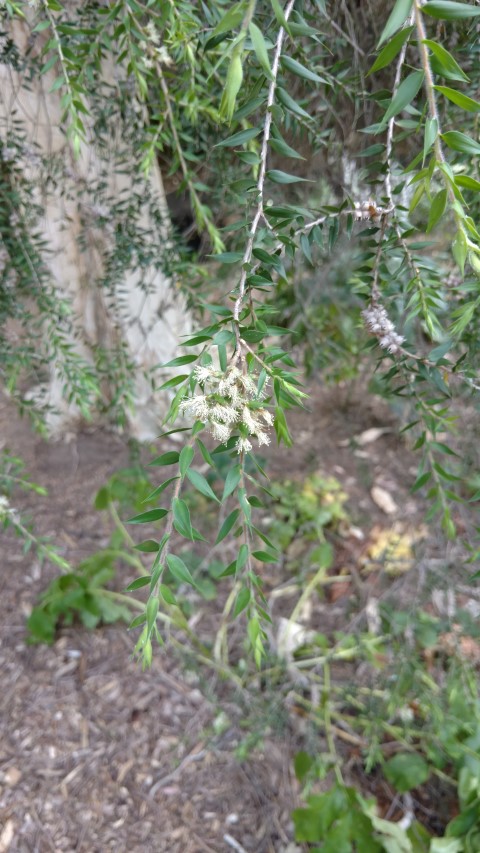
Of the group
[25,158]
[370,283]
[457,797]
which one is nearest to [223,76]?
[25,158]

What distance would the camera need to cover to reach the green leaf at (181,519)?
53 cm

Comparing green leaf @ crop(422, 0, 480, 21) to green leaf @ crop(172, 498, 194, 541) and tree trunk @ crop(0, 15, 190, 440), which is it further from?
tree trunk @ crop(0, 15, 190, 440)

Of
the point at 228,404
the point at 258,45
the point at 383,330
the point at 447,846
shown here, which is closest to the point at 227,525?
the point at 228,404

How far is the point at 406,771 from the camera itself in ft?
4.88

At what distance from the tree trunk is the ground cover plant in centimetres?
3

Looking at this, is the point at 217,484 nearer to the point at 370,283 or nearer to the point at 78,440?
the point at 78,440

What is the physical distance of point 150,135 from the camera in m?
1.03

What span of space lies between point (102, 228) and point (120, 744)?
4.57ft

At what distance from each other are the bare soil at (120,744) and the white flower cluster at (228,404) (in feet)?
3.81

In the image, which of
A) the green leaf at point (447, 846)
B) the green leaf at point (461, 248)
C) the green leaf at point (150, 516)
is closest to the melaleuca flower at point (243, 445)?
the green leaf at point (150, 516)

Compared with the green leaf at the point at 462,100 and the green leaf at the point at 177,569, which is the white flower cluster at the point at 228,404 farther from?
the green leaf at the point at 462,100

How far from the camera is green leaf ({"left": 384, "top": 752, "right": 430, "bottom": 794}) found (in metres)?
1.47

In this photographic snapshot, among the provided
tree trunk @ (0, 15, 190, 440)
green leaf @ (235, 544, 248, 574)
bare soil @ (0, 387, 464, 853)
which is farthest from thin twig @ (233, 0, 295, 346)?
bare soil @ (0, 387, 464, 853)

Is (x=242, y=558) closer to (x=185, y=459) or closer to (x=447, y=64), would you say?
(x=185, y=459)
